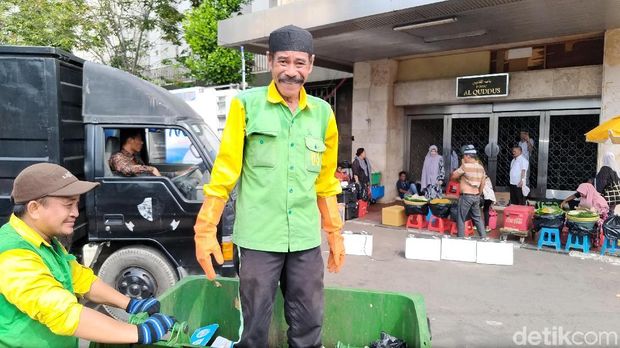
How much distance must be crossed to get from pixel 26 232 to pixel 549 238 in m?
7.97

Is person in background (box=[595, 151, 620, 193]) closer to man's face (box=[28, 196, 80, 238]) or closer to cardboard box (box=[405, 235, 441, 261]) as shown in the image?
cardboard box (box=[405, 235, 441, 261])

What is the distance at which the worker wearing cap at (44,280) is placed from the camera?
5.83 feet

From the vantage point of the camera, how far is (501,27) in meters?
9.35

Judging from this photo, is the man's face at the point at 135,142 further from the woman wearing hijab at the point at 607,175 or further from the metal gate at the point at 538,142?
the metal gate at the point at 538,142

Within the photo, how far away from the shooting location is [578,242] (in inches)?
296

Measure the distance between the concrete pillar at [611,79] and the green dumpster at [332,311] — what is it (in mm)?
8373

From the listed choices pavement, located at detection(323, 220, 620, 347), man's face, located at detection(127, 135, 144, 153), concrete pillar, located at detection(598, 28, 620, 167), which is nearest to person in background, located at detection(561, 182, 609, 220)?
pavement, located at detection(323, 220, 620, 347)

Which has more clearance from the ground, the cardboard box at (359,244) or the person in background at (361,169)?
the person in background at (361,169)

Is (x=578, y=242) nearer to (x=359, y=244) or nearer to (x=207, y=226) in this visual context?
(x=359, y=244)

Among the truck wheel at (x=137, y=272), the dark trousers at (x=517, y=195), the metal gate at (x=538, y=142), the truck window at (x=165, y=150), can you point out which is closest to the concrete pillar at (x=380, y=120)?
the metal gate at (x=538, y=142)

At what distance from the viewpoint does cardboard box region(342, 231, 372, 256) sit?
7305 mm

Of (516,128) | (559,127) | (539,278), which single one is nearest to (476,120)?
(516,128)

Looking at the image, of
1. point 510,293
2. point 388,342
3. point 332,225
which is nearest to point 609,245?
point 510,293

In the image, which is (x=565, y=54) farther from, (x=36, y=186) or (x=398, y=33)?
(x=36, y=186)
